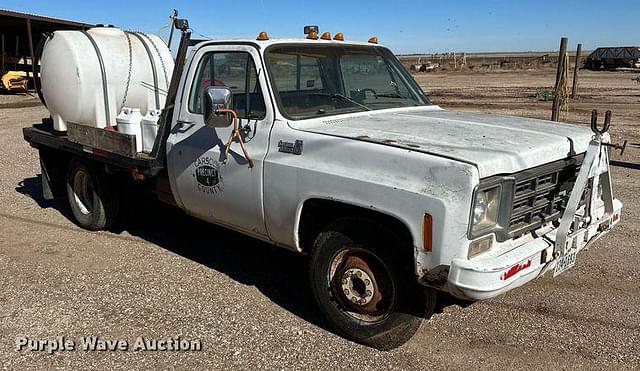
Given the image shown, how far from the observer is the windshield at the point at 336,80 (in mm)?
4453

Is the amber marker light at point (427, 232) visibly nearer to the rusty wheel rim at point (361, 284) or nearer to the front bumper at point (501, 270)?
the front bumper at point (501, 270)

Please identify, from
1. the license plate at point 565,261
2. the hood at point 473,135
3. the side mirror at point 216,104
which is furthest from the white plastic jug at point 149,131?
the license plate at point 565,261

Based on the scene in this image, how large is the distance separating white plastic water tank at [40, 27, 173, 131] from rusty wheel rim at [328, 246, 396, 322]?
3.57 m

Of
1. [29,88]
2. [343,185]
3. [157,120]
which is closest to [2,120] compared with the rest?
[29,88]

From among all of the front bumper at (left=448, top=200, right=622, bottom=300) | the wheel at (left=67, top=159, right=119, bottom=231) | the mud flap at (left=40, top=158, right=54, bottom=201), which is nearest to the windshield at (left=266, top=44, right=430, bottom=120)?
the front bumper at (left=448, top=200, right=622, bottom=300)

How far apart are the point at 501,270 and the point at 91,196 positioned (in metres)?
4.96

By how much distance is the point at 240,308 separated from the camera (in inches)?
180

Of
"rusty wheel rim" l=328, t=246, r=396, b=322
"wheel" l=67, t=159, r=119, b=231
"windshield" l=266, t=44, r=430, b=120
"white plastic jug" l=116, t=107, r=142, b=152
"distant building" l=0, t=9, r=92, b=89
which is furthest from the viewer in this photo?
"distant building" l=0, t=9, r=92, b=89

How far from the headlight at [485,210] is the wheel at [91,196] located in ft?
14.3

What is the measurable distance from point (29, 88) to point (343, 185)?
2580 centimetres

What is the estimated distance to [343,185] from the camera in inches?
144

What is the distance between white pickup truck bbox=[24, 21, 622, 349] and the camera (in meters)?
3.29

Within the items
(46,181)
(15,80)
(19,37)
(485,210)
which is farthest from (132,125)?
(19,37)

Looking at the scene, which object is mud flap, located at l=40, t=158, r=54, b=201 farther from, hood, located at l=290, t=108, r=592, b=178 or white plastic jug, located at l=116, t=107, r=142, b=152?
hood, located at l=290, t=108, r=592, b=178
